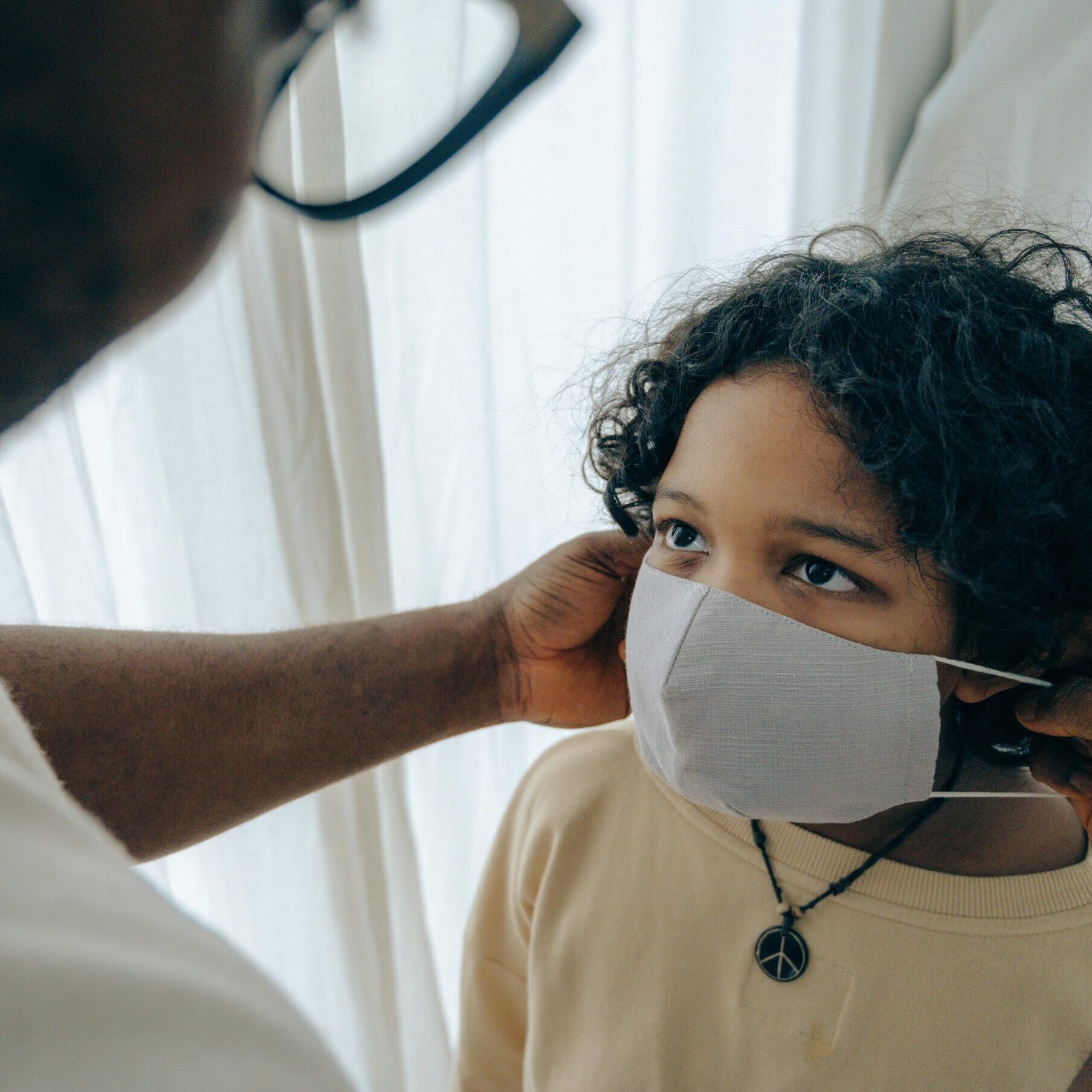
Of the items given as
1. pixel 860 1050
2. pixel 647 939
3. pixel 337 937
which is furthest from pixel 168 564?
pixel 860 1050

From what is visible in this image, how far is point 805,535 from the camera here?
782 mm

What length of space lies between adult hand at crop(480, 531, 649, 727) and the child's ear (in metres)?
0.39

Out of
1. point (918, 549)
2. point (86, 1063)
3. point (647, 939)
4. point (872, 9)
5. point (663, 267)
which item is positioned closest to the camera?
point (86, 1063)

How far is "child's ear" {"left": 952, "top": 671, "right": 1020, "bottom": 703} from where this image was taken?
0.84m

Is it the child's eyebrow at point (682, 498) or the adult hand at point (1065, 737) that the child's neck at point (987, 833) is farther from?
the child's eyebrow at point (682, 498)

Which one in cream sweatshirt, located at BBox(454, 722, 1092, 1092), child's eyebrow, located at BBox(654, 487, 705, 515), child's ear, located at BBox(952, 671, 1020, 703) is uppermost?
child's eyebrow, located at BBox(654, 487, 705, 515)

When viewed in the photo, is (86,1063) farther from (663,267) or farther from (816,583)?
(663,267)

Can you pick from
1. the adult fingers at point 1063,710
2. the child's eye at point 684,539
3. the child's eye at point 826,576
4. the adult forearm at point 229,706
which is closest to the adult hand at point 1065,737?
the adult fingers at point 1063,710

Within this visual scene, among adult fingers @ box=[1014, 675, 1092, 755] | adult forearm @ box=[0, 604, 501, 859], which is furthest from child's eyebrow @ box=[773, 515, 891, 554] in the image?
adult forearm @ box=[0, 604, 501, 859]

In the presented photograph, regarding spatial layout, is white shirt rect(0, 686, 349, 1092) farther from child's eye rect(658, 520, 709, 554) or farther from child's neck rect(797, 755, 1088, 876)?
child's neck rect(797, 755, 1088, 876)

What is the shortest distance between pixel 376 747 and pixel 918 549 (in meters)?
0.68

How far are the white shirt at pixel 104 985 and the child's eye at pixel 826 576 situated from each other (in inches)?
22.4

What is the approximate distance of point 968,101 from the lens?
1.17m

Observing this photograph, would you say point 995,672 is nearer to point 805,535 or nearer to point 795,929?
point 805,535
